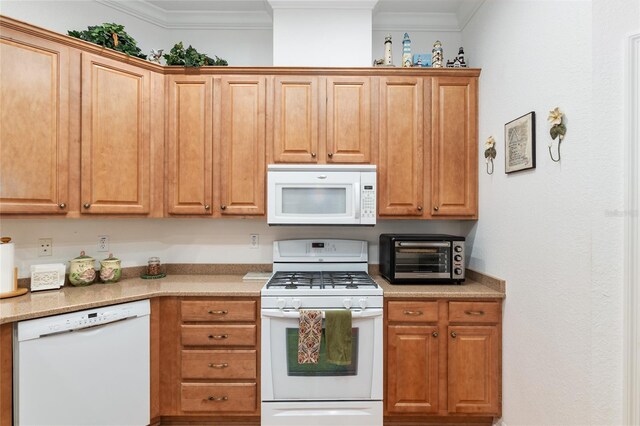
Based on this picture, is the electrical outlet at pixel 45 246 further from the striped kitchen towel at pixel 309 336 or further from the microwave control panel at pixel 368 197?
the microwave control panel at pixel 368 197

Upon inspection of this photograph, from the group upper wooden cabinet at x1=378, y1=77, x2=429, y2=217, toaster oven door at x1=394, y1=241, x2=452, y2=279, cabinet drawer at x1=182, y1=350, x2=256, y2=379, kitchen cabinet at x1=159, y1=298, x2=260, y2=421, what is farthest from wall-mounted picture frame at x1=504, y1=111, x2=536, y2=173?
cabinet drawer at x1=182, y1=350, x2=256, y2=379

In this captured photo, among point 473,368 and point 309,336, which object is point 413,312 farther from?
point 309,336

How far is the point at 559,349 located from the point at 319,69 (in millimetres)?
2243

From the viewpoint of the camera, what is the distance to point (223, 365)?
6.46 ft

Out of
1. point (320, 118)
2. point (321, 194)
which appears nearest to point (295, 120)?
point (320, 118)

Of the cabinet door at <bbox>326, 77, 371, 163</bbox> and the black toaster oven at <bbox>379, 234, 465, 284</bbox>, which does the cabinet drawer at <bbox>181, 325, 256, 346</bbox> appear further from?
the cabinet door at <bbox>326, 77, 371, 163</bbox>

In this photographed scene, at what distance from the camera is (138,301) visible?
74.4 inches

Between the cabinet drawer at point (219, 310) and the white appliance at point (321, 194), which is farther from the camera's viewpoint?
the white appliance at point (321, 194)

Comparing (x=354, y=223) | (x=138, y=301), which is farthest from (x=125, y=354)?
(x=354, y=223)

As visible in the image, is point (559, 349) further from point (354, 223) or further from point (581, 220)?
point (354, 223)

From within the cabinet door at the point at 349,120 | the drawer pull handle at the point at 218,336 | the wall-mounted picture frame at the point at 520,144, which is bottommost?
the drawer pull handle at the point at 218,336

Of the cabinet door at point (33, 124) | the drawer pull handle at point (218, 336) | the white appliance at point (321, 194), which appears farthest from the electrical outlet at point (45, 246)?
the white appliance at point (321, 194)

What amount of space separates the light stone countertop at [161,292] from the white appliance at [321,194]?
1.75 feet

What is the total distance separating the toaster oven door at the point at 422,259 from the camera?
221 centimetres
